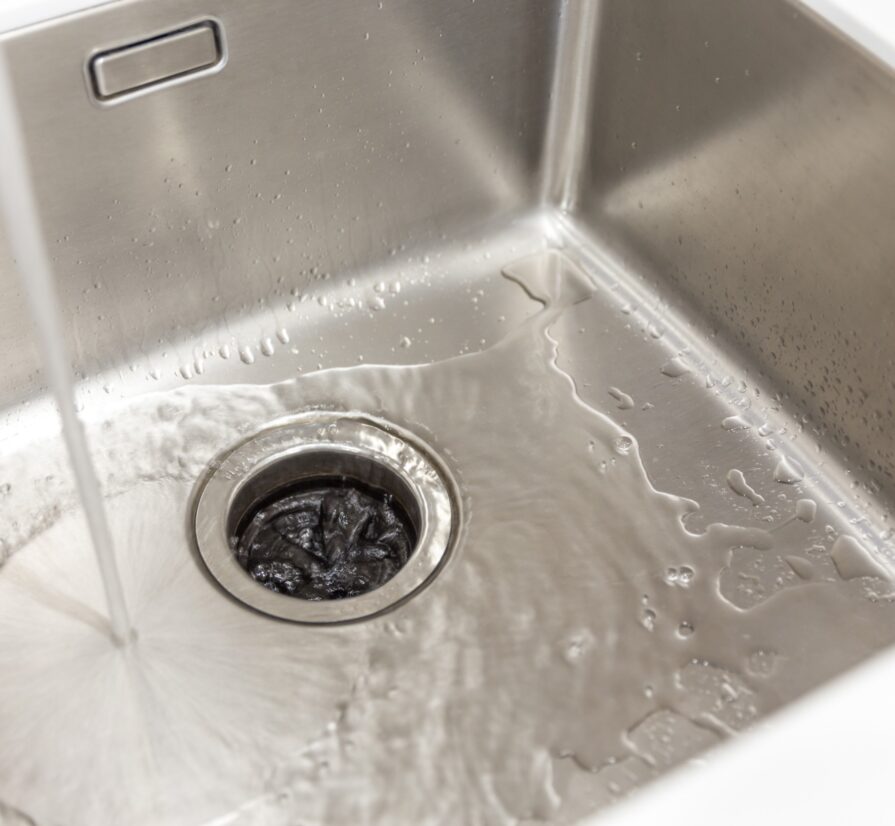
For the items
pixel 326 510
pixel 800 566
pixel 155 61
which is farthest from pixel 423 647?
pixel 155 61

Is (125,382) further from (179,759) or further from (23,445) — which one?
(179,759)

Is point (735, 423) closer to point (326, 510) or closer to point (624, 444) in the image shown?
point (624, 444)

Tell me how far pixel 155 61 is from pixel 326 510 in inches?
12.3

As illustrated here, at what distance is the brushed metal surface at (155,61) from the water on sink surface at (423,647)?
223mm

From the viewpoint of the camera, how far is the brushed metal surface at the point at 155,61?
0.71m

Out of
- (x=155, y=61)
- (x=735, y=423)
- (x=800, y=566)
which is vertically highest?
(x=155, y=61)

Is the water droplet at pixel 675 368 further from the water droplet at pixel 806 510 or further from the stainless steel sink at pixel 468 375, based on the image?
the water droplet at pixel 806 510

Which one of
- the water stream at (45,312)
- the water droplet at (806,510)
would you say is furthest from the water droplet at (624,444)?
the water stream at (45,312)

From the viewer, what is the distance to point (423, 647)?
0.71 meters

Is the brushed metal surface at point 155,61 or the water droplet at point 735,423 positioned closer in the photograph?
the brushed metal surface at point 155,61

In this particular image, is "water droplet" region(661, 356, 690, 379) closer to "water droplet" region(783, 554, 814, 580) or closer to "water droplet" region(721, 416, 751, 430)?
"water droplet" region(721, 416, 751, 430)

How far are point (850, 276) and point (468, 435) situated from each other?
27 cm

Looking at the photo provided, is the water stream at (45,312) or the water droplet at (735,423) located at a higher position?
the water stream at (45,312)

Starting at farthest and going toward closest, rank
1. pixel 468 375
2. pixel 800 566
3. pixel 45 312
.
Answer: pixel 468 375 → pixel 800 566 → pixel 45 312
